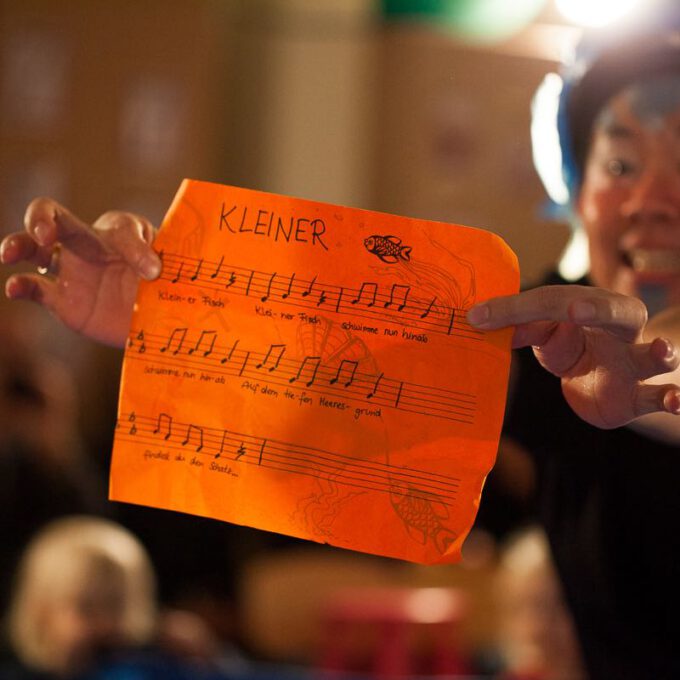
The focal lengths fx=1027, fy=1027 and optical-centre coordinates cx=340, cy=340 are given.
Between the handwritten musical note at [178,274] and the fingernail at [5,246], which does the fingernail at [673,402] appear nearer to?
the handwritten musical note at [178,274]

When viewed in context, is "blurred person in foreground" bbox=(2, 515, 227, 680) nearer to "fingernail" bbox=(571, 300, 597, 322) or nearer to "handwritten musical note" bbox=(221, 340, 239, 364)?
"handwritten musical note" bbox=(221, 340, 239, 364)

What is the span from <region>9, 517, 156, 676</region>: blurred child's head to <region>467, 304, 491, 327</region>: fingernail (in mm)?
1219

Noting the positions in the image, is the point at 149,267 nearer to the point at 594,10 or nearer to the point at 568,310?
the point at 568,310

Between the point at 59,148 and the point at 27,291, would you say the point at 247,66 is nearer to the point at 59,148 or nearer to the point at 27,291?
the point at 59,148

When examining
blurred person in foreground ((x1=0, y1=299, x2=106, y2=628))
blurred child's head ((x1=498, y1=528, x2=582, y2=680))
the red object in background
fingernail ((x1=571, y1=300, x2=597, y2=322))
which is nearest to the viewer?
fingernail ((x1=571, y1=300, x2=597, y2=322))

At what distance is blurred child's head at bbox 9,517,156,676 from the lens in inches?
67.6

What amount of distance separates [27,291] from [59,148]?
8.97 ft

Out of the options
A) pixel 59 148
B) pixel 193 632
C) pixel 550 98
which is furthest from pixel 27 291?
pixel 59 148

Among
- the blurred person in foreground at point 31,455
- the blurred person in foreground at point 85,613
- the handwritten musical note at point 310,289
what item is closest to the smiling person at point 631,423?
the handwritten musical note at point 310,289

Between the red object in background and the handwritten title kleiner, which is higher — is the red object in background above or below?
below

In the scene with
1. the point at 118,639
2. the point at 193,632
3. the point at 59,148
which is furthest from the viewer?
the point at 59,148

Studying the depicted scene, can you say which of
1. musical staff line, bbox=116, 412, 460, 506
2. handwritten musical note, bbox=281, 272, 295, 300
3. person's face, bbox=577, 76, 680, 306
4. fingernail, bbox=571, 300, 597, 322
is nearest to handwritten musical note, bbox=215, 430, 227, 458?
musical staff line, bbox=116, 412, 460, 506

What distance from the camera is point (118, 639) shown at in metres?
1.68

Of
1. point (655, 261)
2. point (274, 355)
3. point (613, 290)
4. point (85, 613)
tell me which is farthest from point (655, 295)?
point (85, 613)
